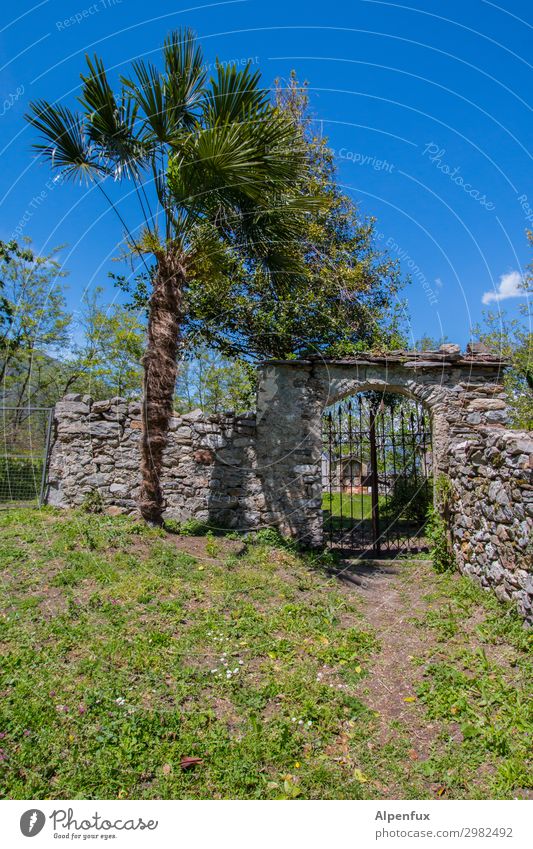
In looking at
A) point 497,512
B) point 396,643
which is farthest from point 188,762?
point 497,512

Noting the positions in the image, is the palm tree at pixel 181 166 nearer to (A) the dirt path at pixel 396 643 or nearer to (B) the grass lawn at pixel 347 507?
(A) the dirt path at pixel 396 643

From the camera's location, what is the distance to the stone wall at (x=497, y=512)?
5.29 meters

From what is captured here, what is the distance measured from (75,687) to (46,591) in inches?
75.0

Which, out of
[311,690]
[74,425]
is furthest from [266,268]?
[311,690]

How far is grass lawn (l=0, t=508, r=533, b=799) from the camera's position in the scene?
335 cm

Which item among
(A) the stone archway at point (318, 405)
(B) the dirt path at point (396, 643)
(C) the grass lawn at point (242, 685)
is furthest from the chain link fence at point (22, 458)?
(B) the dirt path at point (396, 643)

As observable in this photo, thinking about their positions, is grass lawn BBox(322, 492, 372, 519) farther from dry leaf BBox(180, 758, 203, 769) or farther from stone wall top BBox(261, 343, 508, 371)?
dry leaf BBox(180, 758, 203, 769)

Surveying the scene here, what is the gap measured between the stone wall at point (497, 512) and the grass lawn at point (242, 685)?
357 millimetres

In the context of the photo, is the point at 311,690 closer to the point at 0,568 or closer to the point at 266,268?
the point at 0,568

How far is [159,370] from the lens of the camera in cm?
795

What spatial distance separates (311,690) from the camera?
14.3ft

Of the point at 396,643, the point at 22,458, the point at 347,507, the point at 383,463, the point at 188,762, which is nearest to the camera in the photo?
the point at 188,762

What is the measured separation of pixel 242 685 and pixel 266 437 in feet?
18.0

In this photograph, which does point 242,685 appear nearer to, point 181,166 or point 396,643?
point 396,643
